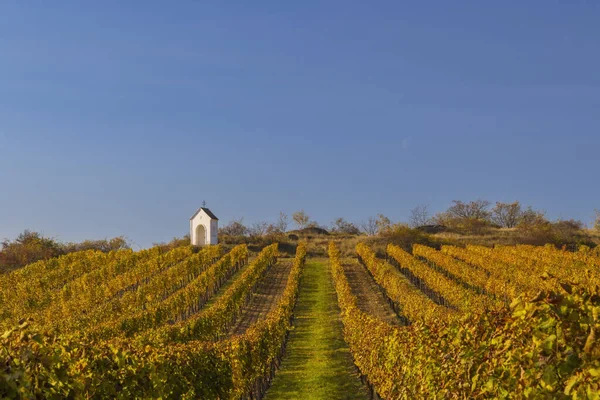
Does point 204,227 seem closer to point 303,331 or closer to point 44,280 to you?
point 44,280

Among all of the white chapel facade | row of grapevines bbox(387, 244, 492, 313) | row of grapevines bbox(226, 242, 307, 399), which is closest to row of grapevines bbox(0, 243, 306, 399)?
row of grapevines bbox(226, 242, 307, 399)

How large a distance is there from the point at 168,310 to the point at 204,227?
36.4 m

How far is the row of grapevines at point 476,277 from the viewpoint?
1235 inches

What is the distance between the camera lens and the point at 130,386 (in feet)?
30.1

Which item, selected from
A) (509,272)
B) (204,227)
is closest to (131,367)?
(509,272)

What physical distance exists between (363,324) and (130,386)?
442 inches

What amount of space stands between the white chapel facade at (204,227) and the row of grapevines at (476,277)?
22898 millimetres

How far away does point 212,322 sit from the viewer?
24156mm

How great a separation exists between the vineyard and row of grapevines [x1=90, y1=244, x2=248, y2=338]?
101 mm

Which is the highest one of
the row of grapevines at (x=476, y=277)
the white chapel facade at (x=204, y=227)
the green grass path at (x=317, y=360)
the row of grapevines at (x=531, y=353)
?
the white chapel facade at (x=204, y=227)

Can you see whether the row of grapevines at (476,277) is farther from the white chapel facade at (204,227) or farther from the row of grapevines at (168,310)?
the white chapel facade at (204,227)

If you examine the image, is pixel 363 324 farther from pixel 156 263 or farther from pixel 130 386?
pixel 156 263

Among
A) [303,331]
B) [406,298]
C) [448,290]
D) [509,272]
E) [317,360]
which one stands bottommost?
[317,360]

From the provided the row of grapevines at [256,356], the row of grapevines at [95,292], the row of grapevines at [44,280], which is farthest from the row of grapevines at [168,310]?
the row of grapevines at [44,280]
